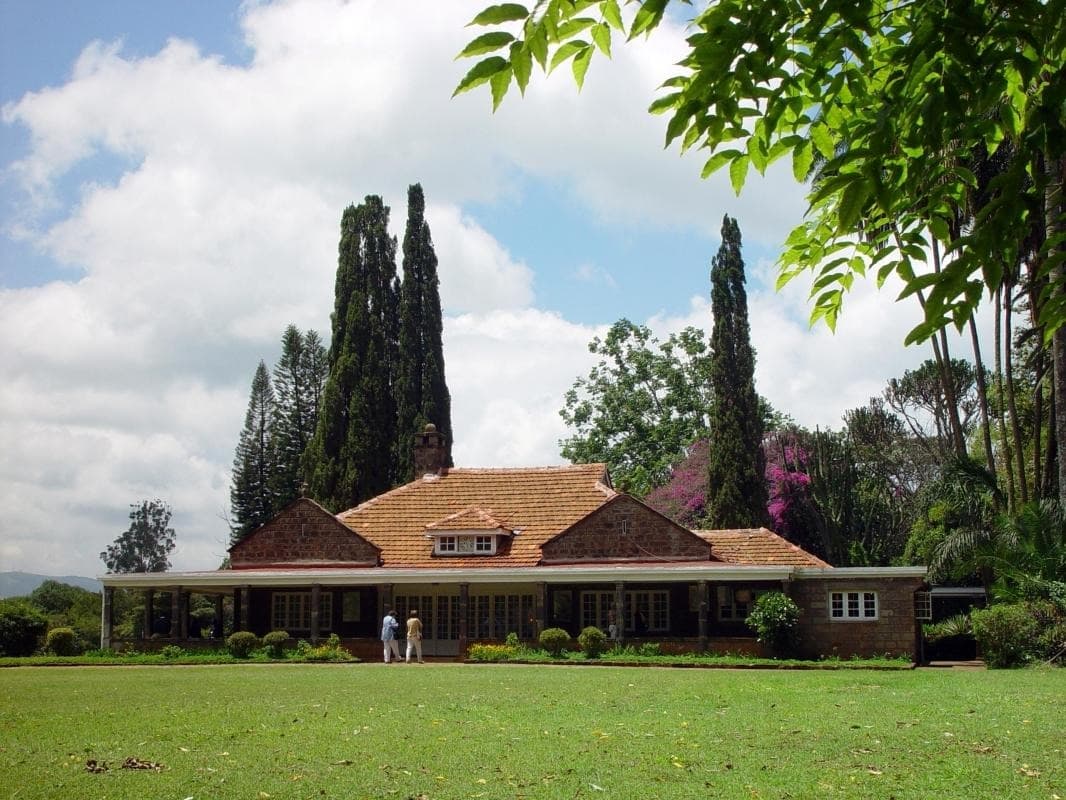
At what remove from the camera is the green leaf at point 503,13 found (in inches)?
138

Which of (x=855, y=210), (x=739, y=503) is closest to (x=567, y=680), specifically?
(x=855, y=210)

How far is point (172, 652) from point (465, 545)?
8060 millimetres

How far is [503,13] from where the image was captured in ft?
11.5

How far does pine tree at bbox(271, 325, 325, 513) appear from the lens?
5334 cm

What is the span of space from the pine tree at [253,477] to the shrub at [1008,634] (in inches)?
1460

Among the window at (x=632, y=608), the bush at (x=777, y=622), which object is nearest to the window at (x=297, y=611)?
the window at (x=632, y=608)

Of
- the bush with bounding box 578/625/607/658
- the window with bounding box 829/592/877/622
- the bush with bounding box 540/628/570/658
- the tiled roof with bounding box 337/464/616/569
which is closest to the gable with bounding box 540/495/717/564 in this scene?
the tiled roof with bounding box 337/464/616/569

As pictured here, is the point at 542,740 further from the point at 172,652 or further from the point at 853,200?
the point at 172,652

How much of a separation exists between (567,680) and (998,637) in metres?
9.16

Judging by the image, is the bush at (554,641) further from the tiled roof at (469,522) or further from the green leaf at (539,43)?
the green leaf at (539,43)

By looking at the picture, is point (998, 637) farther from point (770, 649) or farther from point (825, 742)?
point (825, 742)

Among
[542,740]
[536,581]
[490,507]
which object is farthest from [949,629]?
[542,740]

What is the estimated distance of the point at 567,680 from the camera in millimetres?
18281

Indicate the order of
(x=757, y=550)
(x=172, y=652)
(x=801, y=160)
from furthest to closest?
(x=757, y=550), (x=172, y=652), (x=801, y=160)
